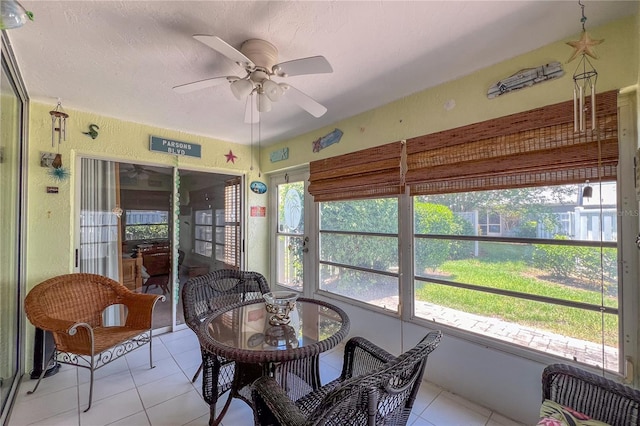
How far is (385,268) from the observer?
2.72 metres

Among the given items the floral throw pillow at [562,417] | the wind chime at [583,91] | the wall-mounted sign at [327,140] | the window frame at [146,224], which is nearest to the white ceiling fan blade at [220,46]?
the wall-mounted sign at [327,140]

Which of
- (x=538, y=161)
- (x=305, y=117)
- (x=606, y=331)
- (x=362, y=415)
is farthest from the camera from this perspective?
(x=305, y=117)

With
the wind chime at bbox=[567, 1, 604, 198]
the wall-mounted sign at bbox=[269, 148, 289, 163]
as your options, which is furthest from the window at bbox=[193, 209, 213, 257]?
the wind chime at bbox=[567, 1, 604, 198]

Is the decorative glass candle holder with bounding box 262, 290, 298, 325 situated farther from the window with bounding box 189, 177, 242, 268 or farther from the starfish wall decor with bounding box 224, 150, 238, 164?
the starfish wall decor with bounding box 224, 150, 238, 164

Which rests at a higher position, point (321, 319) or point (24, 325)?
point (321, 319)

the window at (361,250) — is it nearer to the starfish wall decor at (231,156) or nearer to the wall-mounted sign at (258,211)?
the wall-mounted sign at (258,211)

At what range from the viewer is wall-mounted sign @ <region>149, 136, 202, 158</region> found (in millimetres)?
3117

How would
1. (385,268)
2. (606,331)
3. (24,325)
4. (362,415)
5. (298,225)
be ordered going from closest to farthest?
(362,415)
(606,331)
(24,325)
(385,268)
(298,225)

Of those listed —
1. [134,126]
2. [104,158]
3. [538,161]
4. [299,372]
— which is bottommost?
[299,372]

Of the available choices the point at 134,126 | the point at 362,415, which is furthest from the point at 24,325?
the point at 362,415

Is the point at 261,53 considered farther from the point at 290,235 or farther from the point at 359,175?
the point at 290,235

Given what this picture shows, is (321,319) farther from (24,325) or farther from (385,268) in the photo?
(24,325)

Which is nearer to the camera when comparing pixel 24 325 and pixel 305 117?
pixel 24 325

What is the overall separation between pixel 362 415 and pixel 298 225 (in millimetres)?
2855
